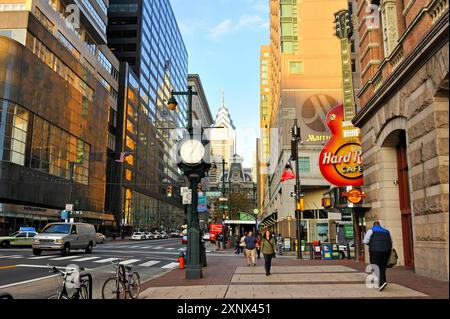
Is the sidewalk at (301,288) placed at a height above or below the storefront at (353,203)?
below

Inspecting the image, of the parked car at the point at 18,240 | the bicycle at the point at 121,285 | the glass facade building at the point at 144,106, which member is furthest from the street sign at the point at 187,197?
the glass facade building at the point at 144,106

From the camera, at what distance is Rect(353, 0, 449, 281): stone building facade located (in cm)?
902

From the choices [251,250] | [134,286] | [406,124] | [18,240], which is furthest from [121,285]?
[18,240]

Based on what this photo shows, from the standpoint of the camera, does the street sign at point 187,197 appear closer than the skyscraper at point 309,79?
Yes

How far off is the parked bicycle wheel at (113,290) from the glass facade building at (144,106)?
77779mm

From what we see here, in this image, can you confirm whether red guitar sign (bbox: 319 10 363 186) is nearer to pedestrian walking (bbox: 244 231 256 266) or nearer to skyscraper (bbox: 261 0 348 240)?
pedestrian walking (bbox: 244 231 256 266)

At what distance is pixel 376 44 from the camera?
15.6 m

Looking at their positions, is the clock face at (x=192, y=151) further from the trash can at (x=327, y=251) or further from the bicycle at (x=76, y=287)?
the trash can at (x=327, y=251)

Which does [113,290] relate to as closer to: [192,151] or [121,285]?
[121,285]

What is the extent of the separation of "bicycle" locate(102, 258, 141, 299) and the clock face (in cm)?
384

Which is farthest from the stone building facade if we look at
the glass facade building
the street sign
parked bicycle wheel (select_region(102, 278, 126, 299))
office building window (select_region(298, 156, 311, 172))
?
the glass facade building

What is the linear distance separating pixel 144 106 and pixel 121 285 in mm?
101919

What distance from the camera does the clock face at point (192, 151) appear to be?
11.2 meters
